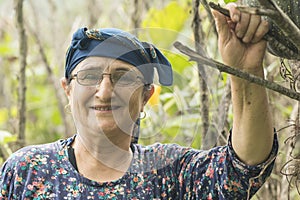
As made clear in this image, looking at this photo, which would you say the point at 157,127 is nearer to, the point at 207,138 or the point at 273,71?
the point at 207,138

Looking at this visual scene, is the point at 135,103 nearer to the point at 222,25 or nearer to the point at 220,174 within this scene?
the point at 220,174

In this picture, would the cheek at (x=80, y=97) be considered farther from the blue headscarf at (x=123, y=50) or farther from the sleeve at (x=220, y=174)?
the sleeve at (x=220, y=174)

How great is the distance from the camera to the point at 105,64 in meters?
1.39

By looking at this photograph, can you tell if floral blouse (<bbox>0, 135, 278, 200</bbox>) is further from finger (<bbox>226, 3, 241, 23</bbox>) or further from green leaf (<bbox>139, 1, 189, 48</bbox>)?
green leaf (<bbox>139, 1, 189, 48</bbox>)

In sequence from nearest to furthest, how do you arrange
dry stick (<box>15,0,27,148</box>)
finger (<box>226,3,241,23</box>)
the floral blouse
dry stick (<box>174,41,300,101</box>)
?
1. dry stick (<box>174,41,300,101</box>)
2. finger (<box>226,3,241,23</box>)
3. the floral blouse
4. dry stick (<box>15,0,27,148</box>)

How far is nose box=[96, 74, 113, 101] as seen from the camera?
4.46ft

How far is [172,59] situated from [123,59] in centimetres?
36

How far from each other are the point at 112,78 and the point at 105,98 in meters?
0.05

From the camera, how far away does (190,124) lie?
5.45ft

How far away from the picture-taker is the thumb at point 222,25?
3.40ft

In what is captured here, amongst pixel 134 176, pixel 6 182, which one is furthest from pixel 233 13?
pixel 6 182

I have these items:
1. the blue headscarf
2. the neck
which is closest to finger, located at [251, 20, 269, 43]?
the blue headscarf

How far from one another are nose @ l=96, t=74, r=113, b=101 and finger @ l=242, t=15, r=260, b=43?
0.38 m

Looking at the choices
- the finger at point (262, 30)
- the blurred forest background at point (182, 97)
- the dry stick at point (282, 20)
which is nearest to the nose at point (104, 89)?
the blurred forest background at point (182, 97)
